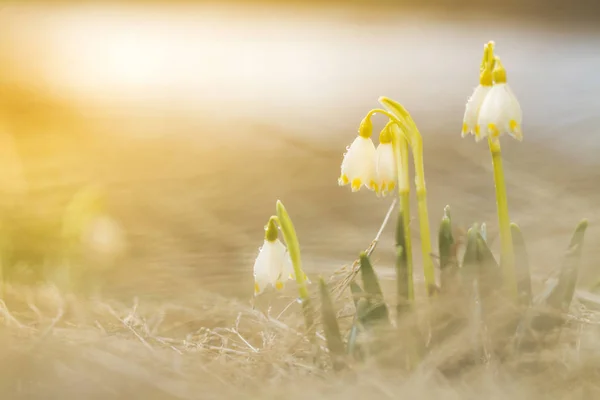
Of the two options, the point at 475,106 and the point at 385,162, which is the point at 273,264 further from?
the point at 475,106

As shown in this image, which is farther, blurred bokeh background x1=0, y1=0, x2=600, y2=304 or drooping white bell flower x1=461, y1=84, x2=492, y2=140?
blurred bokeh background x1=0, y1=0, x2=600, y2=304

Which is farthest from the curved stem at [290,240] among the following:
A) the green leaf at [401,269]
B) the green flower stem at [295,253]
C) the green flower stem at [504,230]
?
the green flower stem at [504,230]

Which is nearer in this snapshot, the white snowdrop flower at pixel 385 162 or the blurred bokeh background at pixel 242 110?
the white snowdrop flower at pixel 385 162

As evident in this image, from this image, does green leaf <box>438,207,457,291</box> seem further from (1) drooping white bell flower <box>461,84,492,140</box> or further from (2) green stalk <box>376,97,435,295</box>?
(1) drooping white bell flower <box>461,84,492,140</box>

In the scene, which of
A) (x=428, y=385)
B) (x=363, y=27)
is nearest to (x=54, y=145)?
(x=363, y=27)

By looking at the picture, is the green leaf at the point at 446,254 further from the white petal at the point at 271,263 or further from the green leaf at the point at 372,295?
the white petal at the point at 271,263

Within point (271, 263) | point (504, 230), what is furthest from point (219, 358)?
point (504, 230)

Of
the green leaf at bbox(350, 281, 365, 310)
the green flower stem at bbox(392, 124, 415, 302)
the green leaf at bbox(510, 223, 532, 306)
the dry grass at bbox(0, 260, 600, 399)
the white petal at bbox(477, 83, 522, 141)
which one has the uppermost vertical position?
the white petal at bbox(477, 83, 522, 141)

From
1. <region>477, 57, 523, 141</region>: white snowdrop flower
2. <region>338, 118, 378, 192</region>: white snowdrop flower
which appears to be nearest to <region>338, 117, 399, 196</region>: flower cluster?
<region>338, 118, 378, 192</region>: white snowdrop flower
